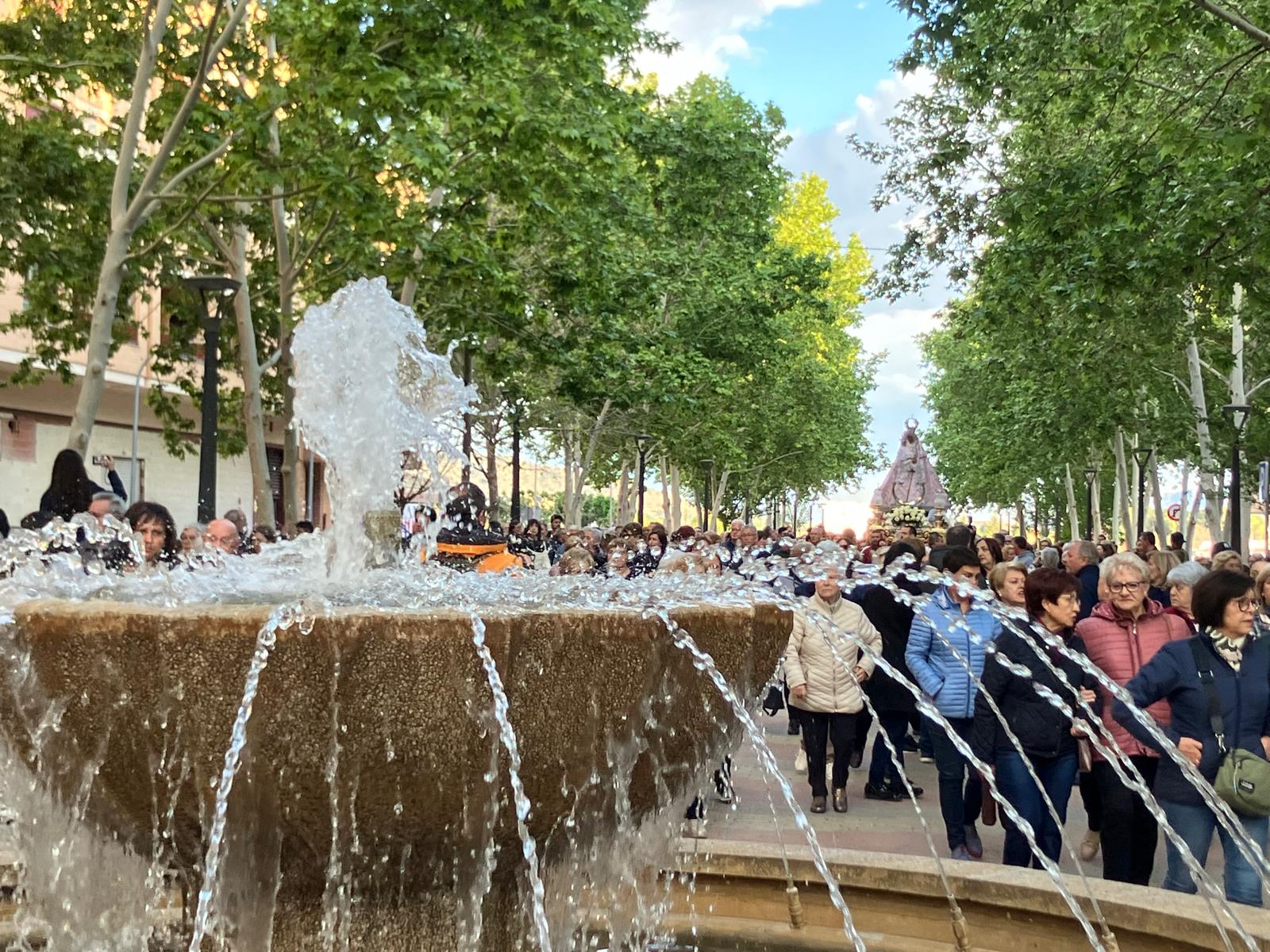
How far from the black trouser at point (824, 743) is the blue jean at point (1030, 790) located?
193 centimetres

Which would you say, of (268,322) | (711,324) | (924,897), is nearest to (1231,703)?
(924,897)

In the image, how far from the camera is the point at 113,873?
3777 mm

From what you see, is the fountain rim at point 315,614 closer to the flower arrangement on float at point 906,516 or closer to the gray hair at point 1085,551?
the gray hair at point 1085,551

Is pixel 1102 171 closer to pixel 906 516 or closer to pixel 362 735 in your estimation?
pixel 362 735

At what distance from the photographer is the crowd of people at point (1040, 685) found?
5180 millimetres

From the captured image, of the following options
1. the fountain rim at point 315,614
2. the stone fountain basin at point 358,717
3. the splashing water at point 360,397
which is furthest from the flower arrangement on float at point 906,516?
the fountain rim at point 315,614

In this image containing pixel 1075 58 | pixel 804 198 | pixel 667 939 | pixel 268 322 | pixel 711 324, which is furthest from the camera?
pixel 804 198

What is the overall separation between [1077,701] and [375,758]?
3.78 m

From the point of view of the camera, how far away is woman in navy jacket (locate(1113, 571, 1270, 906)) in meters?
5.14

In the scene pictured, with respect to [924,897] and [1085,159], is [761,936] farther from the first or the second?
[1085,159]

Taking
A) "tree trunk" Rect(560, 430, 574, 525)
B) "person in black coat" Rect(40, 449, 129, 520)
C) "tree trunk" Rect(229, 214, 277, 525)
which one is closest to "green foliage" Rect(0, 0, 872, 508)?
"tree trunk" Rect(229, 214, 277, 525)

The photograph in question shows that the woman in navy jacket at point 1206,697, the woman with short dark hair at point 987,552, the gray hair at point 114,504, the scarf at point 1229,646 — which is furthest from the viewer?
the woman with short dark hair at point 987,552

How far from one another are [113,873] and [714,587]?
2017 millimetres

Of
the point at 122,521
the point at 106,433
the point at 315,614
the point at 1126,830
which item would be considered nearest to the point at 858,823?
the point at 1126,830
